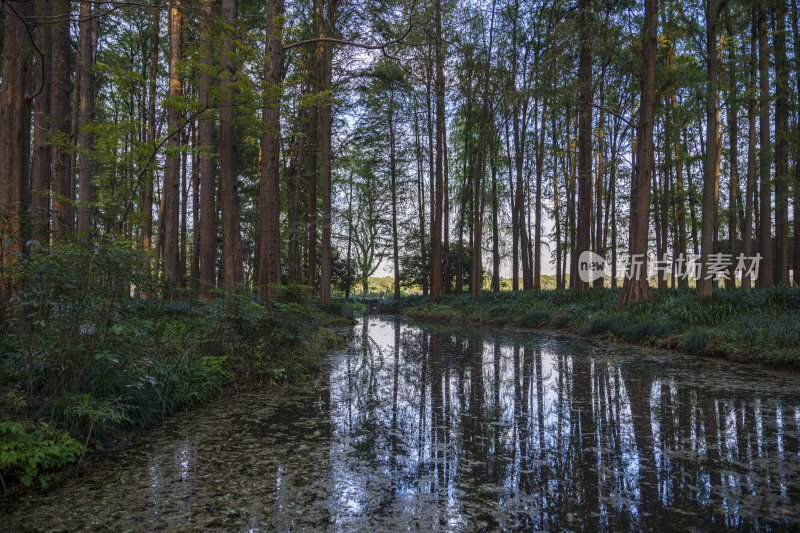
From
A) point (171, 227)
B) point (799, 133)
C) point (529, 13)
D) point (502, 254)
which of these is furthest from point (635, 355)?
point (502, 254)

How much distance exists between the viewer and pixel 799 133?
13.5 meters

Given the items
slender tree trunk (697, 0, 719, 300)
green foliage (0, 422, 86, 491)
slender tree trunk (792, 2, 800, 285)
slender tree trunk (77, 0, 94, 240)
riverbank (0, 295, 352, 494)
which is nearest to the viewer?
green foliage (0, 422, 86, 491)

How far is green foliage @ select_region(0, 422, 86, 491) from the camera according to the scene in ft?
8.11

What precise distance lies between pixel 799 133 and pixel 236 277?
53.3 ft

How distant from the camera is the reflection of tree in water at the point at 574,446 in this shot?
2285mm

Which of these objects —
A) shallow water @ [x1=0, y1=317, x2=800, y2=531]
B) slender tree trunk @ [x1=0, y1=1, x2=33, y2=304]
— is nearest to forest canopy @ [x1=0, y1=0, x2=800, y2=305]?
slender tree trunk @ [x1=0, y1=1, x2=33, y2=304]

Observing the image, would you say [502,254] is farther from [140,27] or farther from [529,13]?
[140,27]

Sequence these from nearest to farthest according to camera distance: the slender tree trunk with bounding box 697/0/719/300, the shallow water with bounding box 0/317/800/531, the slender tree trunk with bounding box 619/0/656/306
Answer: the shallow water with bounding box 0/317/800/531
the slender tree trunk with bounding box 697/0/719/300
the slender tree trunk with bounding box 619/0/656/306

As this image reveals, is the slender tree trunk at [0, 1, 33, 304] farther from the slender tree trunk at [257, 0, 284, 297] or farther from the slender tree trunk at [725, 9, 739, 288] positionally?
the slender tree trunk at [725, 9, 739, 288]

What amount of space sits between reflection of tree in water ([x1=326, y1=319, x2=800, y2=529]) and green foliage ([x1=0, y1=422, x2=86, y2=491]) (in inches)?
68.9

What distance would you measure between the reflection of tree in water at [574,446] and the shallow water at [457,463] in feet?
0.05

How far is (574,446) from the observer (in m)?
3.23

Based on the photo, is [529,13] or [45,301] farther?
[529,13]

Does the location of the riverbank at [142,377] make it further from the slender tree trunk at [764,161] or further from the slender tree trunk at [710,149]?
the slender tree trunk at [764,161]
